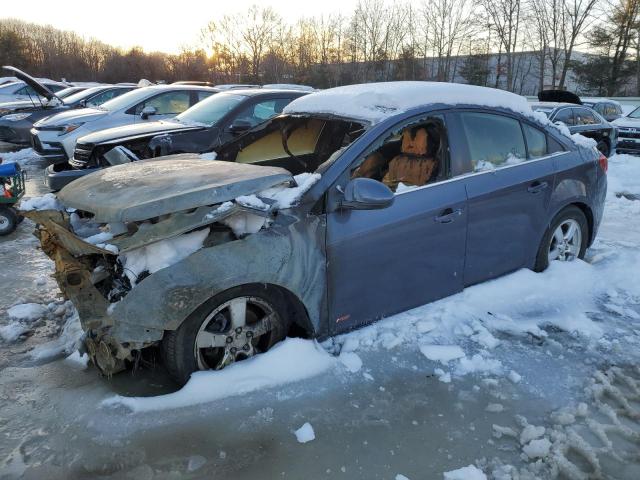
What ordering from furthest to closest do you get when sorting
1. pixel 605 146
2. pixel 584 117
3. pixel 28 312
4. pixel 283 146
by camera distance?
pixel 605 146 → pixel 584 117 → pixel 283 146 → pixel 28 312

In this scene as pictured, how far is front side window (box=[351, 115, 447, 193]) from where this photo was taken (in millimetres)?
3592

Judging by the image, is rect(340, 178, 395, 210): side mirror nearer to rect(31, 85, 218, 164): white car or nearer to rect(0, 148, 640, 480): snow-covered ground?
rect(0, 148, 640, 480): snow-covered ground

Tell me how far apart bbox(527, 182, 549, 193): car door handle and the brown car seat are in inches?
36.3

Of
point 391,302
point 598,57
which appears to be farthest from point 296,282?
point 598,57

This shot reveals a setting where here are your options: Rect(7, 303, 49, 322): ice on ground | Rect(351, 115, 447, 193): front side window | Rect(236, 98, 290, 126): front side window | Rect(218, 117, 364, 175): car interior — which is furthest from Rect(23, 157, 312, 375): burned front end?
Rect(236, 98, 290, 126): front side window

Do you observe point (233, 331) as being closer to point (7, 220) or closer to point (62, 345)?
point (62, 345)

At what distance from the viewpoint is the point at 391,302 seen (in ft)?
11.3

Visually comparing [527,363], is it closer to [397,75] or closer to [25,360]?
[25,360]

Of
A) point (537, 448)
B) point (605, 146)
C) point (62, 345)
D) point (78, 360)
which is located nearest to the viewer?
point (537, 448)

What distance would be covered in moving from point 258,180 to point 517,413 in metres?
2.00

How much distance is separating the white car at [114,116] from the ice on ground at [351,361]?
23.8ft

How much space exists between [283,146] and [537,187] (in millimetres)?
2189

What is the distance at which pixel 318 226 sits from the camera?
306cm

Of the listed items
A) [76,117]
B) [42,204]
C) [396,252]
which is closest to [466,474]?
[396,252]
